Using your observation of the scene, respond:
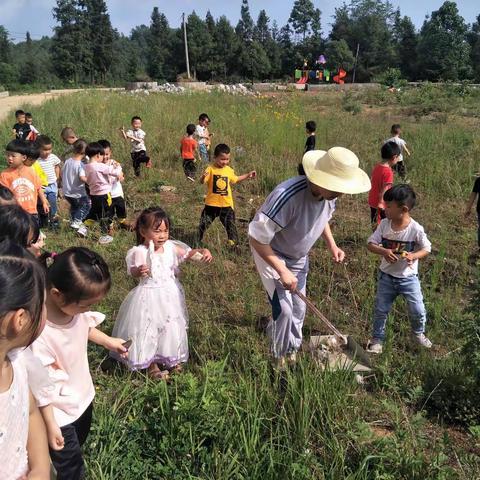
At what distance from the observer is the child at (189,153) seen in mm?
8500

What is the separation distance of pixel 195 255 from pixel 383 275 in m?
1.46

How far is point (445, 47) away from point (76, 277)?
59.0 metres

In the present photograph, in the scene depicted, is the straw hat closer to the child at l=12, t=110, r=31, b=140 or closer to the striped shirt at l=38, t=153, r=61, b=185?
the striped shirt at l=38, t=153, r=61, b=185

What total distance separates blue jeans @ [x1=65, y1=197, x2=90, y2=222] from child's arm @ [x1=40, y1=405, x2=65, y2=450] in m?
4.79

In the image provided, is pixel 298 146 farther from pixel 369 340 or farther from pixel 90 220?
pixel 369 340

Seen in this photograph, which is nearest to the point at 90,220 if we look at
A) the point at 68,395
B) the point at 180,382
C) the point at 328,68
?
the point at 180,382

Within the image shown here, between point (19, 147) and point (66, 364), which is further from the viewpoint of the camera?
point (19, 147)

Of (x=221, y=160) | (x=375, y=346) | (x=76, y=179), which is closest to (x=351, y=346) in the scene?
(x=375, y=346)

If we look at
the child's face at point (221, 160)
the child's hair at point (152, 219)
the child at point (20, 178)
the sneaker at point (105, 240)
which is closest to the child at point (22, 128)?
the sneaker at point (105, 240)

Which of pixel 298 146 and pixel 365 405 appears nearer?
pixel 365 405

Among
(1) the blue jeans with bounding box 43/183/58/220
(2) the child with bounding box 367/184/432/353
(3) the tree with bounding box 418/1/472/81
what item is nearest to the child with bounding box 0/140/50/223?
(1) the blue jeans with bounding box 43/183/58/220

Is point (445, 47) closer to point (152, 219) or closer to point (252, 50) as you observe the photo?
point (252, 50)

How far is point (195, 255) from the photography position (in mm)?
2959

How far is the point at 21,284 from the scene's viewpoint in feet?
3.60
